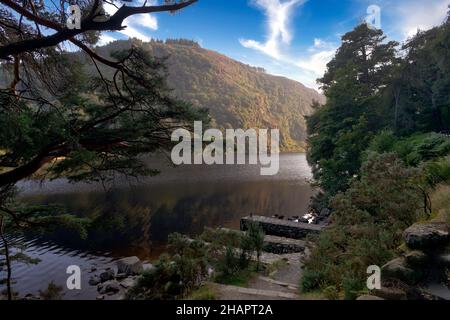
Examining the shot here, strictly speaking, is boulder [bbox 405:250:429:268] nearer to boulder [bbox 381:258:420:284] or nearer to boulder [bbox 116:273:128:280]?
boulder [bbox 381:258:420:284]

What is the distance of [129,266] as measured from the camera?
1365 centimetres

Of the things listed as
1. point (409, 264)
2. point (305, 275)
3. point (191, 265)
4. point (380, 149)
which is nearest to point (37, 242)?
point (191, 265)

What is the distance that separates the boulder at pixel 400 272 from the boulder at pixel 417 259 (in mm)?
103

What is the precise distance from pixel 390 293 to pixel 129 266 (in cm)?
1258

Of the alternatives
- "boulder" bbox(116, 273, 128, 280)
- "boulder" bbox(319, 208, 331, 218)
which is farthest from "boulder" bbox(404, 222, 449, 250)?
"boulder" bbox(319, 208, 331, 218)

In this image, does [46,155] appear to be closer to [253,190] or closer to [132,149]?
[132,149]

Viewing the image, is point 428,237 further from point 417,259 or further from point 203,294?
point 203,294

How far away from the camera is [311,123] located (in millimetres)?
27547

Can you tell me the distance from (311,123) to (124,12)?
2569cm

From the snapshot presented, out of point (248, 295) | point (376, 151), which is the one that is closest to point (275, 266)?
point (248, 295)

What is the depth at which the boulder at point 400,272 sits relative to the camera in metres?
4.70

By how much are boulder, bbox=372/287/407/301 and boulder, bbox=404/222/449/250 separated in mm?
1225

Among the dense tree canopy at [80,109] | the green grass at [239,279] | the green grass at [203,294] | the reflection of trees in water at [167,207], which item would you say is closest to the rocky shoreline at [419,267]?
the green grass at [203,294]

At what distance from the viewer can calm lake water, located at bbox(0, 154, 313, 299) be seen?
13758 millimetres
